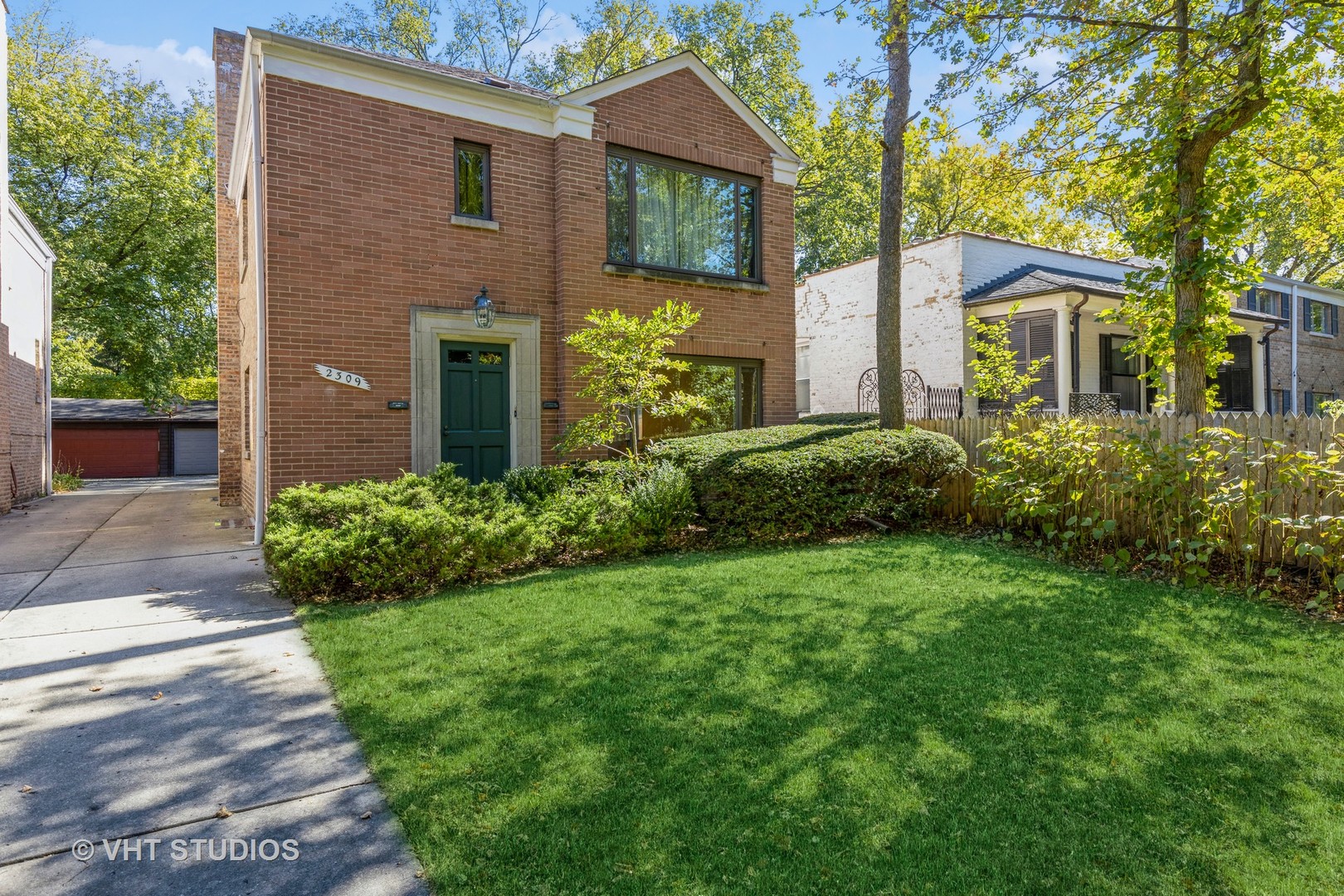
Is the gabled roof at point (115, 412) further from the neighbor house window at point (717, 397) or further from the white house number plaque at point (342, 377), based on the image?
the neighbor house window at point (717, 397)

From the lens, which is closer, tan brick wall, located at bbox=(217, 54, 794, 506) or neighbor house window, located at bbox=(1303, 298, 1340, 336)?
tan brick wall, located at bbox=(217, 54, 794, 506)

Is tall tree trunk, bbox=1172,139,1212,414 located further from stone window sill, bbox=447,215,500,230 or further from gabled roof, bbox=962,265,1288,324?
stone window sill, bbox=447,215,500,230

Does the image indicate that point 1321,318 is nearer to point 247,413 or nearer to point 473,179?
point 473,179

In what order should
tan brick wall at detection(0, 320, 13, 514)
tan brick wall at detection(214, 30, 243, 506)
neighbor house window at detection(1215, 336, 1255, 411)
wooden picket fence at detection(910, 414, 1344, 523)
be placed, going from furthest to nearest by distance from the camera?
neighbor house window at detection(1215, 336, 1255, 411)
tan brick wall at detection(214, 30, 243, 506)
tan brick wall at detection(0, 320, 13, 514)
wooden picket fence at detection(910, 414, 1344, 523)

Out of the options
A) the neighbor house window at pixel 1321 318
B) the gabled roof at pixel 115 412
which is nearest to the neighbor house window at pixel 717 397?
the neighbor house window at pixel 1321 318

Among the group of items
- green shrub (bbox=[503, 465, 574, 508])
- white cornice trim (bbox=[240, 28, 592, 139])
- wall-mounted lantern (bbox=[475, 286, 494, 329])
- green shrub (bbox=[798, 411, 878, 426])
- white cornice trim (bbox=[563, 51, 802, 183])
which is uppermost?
white cornice trim (bbox=[563, 51, 802, 183])

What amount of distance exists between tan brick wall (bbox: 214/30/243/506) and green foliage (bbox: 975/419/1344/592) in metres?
12.5

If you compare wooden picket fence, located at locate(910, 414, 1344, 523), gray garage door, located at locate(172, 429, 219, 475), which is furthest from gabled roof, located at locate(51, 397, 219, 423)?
wooden picket fence, located at locate(910, 414, 1344, 523)

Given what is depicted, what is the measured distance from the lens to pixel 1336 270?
3212cm

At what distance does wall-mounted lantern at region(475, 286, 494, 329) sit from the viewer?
8891 millimetres

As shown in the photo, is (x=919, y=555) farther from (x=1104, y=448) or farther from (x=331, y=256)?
(x=331, y=256)

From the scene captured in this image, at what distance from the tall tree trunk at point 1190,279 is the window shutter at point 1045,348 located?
8.52m

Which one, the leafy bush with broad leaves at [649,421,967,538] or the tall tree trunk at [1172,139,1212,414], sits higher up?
the tall tree trunk at [1172,139,1212,414]

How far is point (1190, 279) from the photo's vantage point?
6.88 meters
